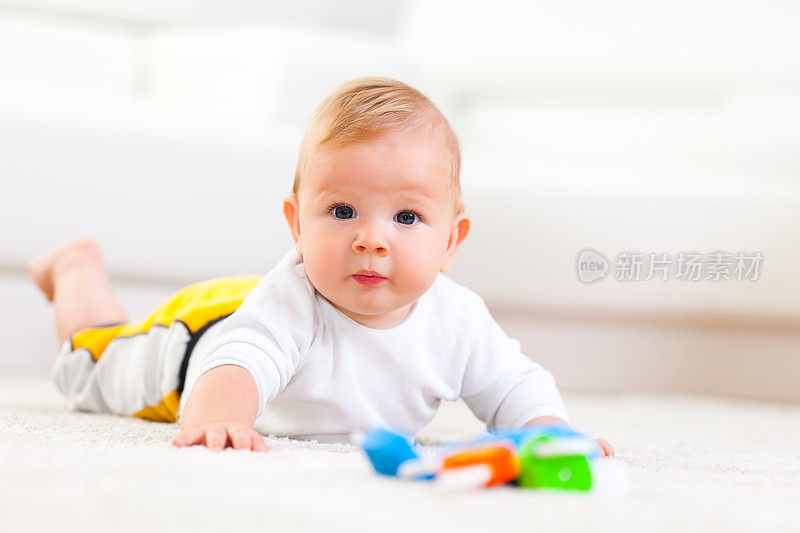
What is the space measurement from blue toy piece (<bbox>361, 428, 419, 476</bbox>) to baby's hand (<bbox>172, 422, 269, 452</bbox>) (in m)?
0.13

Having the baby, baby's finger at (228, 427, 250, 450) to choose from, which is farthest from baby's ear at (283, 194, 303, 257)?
baby's finger at (228, 427, 250, 450)

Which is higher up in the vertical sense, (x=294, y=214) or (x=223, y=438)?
(x=294, y=214)

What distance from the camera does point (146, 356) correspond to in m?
1.04

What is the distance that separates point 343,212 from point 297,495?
14.6 inches

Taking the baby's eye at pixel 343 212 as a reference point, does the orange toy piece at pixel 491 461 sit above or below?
below

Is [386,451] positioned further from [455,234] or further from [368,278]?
[455,234]

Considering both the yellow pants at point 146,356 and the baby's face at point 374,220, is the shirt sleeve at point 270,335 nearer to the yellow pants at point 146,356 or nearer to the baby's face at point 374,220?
the baby's face at point 374,220

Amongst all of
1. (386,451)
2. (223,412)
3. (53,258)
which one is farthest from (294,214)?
(53,258)

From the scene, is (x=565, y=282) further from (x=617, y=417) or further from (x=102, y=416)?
(x=102, y=416)

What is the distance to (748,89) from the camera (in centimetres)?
184

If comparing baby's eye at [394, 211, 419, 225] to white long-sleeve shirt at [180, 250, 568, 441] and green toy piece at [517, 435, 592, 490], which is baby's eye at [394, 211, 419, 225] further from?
green toy piece at [517, 435, 592, 490]

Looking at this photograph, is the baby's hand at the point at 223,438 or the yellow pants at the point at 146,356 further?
the yellow pants at the point at 146,356

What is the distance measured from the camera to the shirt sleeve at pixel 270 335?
789 mm

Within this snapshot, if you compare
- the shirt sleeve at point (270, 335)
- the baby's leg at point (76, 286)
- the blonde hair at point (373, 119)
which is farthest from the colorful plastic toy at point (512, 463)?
the baby's leg at point (76, 286)
